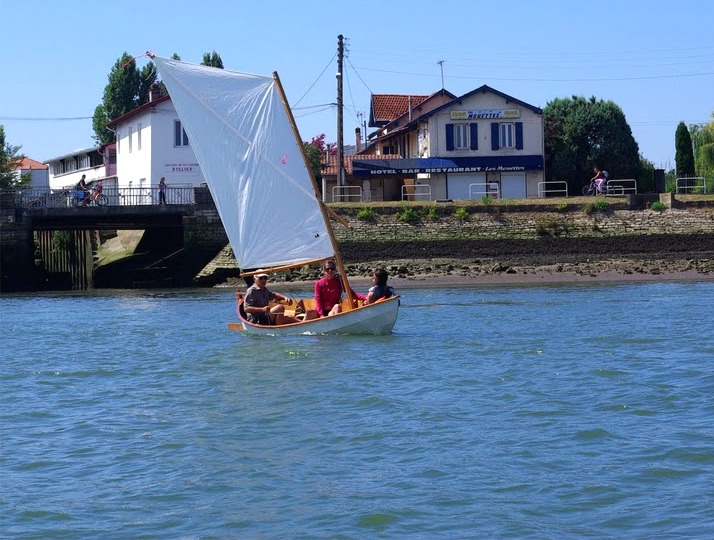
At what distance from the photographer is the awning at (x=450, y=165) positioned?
194 feet

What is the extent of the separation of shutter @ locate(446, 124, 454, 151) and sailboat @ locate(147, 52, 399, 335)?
3666 centimetres

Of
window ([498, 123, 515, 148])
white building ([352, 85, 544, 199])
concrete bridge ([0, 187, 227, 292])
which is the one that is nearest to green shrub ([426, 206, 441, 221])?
concrete bridge ([0, 187, 227, 292])

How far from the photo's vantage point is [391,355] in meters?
22.1

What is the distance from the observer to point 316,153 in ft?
247

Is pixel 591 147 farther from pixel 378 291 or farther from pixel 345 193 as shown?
pixel 378 291

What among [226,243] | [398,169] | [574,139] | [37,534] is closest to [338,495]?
[37,534]

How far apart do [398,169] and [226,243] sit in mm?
14097

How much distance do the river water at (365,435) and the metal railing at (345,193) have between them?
28260 mm

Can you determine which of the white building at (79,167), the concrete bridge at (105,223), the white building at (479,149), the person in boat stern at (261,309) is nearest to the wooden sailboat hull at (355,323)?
the person in boat stern at (261,309)

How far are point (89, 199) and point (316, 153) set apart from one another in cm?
2772

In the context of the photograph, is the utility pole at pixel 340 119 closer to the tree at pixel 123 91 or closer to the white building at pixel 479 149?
the white building at pixel 479 149

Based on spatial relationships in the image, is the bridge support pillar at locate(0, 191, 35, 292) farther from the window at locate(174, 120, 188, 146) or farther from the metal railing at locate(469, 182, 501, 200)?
the metal railing at locate(469, 182, 501, 200)

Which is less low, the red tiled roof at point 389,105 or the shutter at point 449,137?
the red tiled roof at point 389,105

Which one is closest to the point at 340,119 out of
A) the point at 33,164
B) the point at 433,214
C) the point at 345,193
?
the point at 345,193
